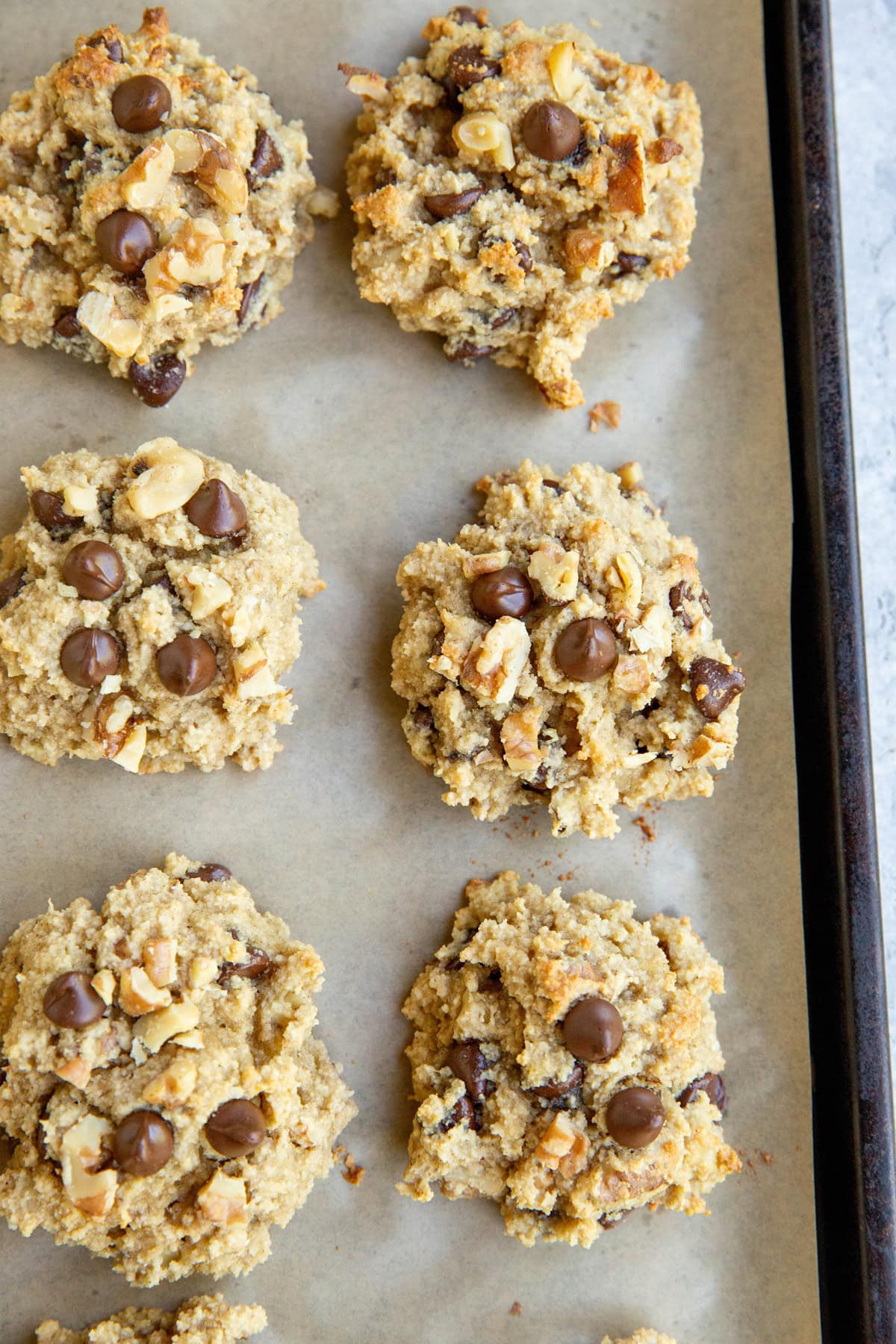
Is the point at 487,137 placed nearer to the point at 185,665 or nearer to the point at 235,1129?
the point at 185,665

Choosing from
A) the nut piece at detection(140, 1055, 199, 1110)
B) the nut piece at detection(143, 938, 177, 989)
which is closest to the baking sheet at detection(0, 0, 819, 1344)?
the nut piece at detection(143, 938, 177, 989)

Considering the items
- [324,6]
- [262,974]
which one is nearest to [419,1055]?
[262,974]

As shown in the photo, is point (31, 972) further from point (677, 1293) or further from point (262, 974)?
point (677, 1293)

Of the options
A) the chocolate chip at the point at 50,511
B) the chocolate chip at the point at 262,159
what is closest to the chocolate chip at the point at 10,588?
the chocolate chip at the point at 50,511

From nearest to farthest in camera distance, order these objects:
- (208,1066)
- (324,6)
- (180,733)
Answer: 1. (208,1066)
2. (180,733)
3. (324,6)

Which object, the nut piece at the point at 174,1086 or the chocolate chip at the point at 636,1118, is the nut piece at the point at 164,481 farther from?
the chocolate chip at the point at 636,1118

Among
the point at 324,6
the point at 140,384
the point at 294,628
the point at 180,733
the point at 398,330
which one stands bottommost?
the point at 180,733

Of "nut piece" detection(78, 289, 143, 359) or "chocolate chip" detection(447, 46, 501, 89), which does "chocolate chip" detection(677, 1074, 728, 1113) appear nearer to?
"nut piece" detection(78, 289, 143, 359)
